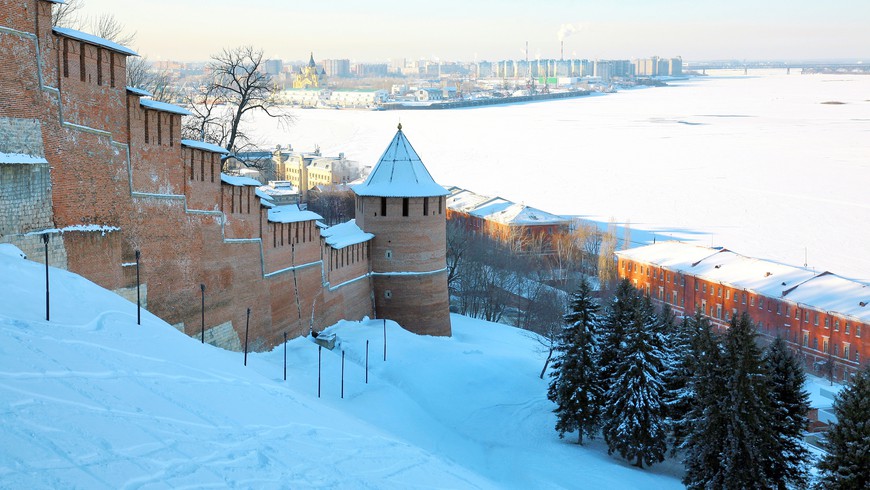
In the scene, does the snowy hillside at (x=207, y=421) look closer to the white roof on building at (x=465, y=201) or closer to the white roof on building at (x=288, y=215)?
the white roof on building at (x=288, y=215)

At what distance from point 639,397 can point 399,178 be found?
838 cm


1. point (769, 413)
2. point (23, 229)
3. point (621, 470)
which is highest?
point (23, 229)

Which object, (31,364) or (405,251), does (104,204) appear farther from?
(405,251)

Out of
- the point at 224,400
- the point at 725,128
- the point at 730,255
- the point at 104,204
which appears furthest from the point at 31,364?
the point at 725,128

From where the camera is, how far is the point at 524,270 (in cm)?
3828

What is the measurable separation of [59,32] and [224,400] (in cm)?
554

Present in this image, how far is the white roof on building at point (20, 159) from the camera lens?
11.8 meters

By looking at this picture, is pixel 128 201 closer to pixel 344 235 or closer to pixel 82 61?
pixel 82 61

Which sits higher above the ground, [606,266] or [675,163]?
[675,163]

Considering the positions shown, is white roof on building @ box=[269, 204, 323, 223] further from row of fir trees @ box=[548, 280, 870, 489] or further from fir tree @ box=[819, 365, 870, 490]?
fir tree @ box=[819, 365, 870, 490]

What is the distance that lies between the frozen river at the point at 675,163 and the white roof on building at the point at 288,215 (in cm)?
2420

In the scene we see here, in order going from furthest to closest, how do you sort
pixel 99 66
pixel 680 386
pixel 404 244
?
pixel 404 244 → pixel 680 386 → pixel 99 66

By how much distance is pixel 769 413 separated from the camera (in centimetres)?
1392

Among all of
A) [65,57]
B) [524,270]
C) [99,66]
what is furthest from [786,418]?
[524,270]
